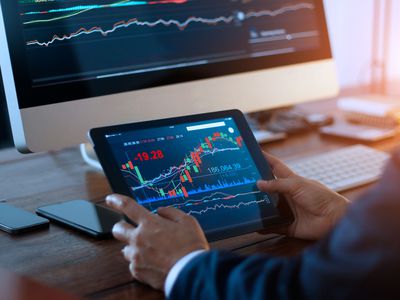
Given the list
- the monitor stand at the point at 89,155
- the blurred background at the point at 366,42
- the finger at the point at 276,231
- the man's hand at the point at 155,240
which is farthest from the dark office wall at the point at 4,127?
the blurred background at the point at 366,42

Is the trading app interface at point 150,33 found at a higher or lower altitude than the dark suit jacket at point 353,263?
higher

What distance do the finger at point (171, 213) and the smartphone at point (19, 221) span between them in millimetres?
297

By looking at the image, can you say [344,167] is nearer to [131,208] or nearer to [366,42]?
[131,208]

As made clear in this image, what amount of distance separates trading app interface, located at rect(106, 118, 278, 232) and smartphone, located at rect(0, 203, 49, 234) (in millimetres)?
231

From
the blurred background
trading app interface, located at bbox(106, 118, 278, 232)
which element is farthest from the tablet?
the blurred background

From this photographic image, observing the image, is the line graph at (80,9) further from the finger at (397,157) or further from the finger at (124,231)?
the finger at (397,157)

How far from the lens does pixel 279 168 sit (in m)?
1.17

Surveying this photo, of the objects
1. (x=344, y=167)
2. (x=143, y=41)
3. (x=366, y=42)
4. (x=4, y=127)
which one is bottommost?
(x=344, y=167)

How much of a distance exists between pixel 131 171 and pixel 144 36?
1.32 feet

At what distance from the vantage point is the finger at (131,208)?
962 millimetres

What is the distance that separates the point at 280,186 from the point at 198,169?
137 millimetres

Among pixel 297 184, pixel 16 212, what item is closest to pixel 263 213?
pixel 297 184

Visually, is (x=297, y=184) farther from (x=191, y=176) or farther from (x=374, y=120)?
(x=374, y=120)

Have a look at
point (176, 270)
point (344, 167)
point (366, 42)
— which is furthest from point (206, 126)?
point (366, 42)
